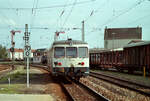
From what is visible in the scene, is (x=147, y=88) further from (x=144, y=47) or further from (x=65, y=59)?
(x=144, y=47)

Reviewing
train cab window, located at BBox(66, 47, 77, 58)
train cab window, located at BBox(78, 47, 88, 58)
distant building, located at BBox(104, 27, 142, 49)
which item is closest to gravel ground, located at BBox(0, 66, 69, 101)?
train cab window, located at BBox(66, 47, 77, 58)

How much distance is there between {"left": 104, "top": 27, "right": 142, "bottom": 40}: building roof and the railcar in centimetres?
5334

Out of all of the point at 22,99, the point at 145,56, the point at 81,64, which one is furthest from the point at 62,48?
the point at 145,56

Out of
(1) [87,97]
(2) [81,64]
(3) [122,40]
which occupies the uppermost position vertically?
(3) [122,40]

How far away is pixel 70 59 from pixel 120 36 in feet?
181

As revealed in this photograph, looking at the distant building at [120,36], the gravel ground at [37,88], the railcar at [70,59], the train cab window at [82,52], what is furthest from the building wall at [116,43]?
the railcar at [70,59]

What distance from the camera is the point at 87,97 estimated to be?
32.1 ft

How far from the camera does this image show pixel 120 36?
67.1 m

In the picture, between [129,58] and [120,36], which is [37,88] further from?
[120,36]

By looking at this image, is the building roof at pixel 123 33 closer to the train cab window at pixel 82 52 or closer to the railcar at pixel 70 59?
the train cab window at pixel 82 52

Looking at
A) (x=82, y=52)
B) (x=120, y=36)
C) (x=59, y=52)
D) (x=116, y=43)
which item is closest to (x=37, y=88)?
(x=59, y=52)

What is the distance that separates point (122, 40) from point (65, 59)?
2165 inches

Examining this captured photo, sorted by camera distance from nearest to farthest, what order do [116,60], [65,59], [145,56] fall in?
[65,59] < [145,56] < [116,60]

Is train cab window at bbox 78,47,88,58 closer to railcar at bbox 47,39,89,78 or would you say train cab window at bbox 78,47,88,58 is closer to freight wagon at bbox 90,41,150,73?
railcar at bbox 47,39,89,78
